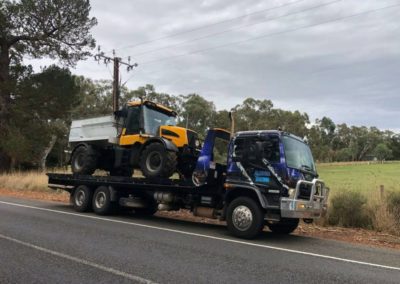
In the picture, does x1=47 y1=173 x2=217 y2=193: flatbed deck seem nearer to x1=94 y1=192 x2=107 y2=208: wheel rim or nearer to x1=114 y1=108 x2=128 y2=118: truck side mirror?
x1=94 y1=192 x2=107 y2=208: wheel rim

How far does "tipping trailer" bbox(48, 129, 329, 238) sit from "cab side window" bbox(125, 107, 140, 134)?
193 cm

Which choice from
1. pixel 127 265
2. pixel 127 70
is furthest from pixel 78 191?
pixel 127 70

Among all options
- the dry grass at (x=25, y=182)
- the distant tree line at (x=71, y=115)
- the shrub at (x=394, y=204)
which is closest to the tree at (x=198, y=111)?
the distant tree line at (x=71, y=115)

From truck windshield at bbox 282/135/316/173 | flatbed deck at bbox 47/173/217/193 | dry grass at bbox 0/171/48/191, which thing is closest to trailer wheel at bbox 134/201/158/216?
flatbed deck at bbox 47/173/217/193

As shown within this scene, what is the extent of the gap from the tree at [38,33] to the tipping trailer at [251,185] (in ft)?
72.7

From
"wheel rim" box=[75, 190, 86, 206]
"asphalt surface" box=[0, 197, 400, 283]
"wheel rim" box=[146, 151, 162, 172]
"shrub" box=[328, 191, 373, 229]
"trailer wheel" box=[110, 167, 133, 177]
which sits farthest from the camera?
"trailer wheel" box=[110, 167, 133, 177]

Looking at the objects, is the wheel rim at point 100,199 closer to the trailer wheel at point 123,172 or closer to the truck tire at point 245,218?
the trailer wheel at point 123,172

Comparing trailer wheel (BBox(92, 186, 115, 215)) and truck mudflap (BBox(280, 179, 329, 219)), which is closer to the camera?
truck mudflap (BBox(280, 179, 329, 219))

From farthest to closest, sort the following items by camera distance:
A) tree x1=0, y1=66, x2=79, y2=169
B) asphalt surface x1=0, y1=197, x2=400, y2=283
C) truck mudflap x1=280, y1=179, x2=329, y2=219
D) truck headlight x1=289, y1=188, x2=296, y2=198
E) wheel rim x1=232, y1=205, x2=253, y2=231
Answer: tree x1=0, y1=66, x2=79, y2=169
wheel rim x1=232, y1=205, x2=253, y2=231
truck headlight x1=289, y1=188, x2=296, y2=198
truck mudflap x1=280, y1=179, x2=329, y2=219
asphalt surface x1=0, y1=197, x2=400, y2=283

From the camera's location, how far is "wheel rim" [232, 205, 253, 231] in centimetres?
1014

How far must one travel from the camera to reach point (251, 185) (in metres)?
10.3

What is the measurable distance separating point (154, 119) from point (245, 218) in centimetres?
523

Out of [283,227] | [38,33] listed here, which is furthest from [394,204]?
[38,33]

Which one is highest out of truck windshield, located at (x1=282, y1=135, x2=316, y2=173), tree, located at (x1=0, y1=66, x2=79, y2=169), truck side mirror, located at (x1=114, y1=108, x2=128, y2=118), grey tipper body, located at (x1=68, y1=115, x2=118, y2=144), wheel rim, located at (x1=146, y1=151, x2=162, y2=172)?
tree, located at (x1=0, y1=66, x2=79, y2=169)
